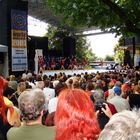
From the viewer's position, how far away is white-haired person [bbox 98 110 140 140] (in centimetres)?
189

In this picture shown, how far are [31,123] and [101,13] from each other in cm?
1359

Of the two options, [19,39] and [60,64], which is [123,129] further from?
[60,64]

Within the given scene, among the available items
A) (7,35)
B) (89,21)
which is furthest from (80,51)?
(89,21)

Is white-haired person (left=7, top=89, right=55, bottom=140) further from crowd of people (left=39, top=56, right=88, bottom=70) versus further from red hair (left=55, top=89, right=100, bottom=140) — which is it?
crowd of people (left=39, top=56, right=88, bottom=70)

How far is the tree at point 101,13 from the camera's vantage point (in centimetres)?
1622

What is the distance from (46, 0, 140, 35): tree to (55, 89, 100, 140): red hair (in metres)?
13.4

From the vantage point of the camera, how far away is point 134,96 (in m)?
7.89

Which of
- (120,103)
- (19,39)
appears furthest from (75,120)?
(19,39)

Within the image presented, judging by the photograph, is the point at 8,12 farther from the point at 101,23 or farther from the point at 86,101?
the point at 86,101

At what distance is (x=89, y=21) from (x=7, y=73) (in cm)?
1302

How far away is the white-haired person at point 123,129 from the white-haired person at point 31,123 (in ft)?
4.82

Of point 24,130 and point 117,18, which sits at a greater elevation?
point 117,18

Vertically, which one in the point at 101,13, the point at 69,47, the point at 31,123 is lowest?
the point at 31,123

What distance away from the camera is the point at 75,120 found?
2.69 meters
